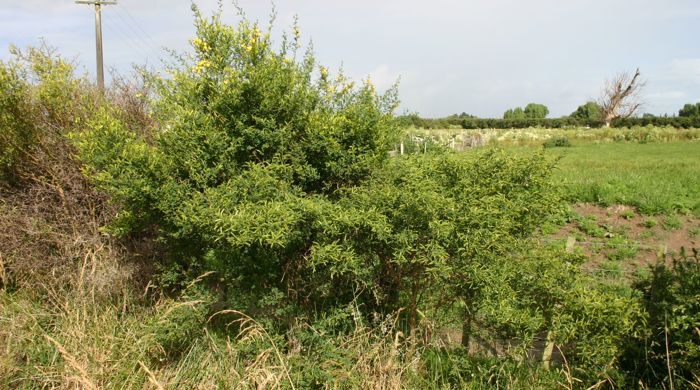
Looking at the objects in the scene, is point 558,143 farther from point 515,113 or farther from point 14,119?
point 515,113

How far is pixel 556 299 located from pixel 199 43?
13.0ft

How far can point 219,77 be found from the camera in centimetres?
486

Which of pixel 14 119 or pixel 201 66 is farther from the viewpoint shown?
pixel 14 119

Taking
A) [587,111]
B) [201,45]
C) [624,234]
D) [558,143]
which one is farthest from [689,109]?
[201,45]

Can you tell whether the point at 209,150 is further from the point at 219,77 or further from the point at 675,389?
the point at 675,389

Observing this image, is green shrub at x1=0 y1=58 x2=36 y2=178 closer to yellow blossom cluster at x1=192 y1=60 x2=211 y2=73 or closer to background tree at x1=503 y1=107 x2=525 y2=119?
yellow blossom cluster at x1=192 y1=60 x2=211 y2=73

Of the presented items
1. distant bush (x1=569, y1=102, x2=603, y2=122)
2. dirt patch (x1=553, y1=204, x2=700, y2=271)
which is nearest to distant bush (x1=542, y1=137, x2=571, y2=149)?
dirt patch (x1=553, y1=204, x2=700, y2=271)

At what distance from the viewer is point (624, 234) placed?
31.9 ft

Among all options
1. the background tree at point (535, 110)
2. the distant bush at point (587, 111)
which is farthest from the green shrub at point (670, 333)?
the background tree at point (535, 110)

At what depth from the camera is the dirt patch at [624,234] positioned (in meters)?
8.61

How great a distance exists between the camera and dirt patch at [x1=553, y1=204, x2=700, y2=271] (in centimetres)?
861

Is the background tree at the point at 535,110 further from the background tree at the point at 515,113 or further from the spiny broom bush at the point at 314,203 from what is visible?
the spiny broom bush at the point at 314,203

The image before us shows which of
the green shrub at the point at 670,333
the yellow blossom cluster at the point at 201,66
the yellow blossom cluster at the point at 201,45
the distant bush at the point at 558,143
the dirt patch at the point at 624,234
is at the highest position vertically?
the yellow blossom cluster at the point at 201,45

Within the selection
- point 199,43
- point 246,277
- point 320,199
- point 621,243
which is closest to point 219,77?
point 199,43
